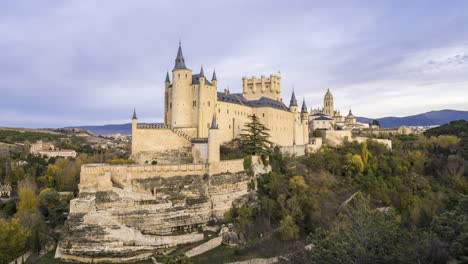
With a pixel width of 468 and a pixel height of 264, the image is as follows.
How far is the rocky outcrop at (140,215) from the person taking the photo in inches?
1104

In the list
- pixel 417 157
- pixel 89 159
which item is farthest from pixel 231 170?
pixel 417 157

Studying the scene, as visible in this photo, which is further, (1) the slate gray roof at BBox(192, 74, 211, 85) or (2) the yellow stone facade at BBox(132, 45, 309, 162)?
(1) the slate gray roof at BBox(192, 74, 211, 85)

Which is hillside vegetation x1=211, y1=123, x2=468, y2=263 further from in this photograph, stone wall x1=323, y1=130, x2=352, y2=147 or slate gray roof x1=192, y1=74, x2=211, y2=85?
slate gray roof x1=192, y1=74, x2=211, y2=85

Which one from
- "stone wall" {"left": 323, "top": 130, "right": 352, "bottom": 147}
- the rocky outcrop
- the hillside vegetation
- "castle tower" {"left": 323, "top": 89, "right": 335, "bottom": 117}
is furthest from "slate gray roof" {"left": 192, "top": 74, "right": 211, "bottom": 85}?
"castle tower" {"left": 323, "top": 89, "right": 335, "bottom": 117}

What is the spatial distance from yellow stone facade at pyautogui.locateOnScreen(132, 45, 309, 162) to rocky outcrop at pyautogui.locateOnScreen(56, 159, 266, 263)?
5.43 m

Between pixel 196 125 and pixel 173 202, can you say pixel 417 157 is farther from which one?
pixel 173 202

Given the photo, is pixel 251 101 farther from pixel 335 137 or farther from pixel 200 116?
pixel 335 137

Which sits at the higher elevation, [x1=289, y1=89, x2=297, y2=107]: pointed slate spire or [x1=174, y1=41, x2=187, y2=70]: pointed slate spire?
[x1=174, y1=41, x2=187, y2=70]: pointed slate spire

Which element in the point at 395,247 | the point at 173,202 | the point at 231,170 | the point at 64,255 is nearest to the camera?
the point at 395,247

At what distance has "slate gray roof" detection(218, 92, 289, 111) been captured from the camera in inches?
1777

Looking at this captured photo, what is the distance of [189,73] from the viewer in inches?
1601

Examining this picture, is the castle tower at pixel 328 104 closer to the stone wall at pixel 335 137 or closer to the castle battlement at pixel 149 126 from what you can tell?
the stone wall at pixel 335 137

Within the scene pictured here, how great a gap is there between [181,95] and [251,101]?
13.5m

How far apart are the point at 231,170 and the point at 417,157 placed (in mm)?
30146
